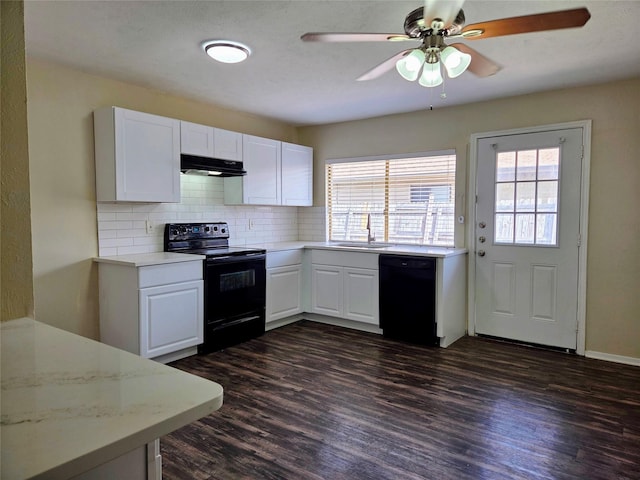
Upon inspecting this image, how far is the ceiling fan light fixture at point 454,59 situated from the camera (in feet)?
6.92

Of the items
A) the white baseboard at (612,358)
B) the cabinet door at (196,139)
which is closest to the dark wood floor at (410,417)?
the white baseboard at (612,358)

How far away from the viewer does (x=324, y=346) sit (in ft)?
13.2

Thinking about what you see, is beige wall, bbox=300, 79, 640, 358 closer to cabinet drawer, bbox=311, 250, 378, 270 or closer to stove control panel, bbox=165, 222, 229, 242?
cabinet drawer, bbox=311, 250, 378, 270

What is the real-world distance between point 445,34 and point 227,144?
2700mm

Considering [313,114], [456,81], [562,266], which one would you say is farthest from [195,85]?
[562,266]

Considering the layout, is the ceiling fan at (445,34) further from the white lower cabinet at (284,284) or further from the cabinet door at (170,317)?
the white lower cabinet at (284,284)

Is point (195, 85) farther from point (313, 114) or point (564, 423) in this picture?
point (564, 423)

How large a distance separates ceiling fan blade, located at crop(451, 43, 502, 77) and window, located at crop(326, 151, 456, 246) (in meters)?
2.09

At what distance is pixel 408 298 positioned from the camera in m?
4.11

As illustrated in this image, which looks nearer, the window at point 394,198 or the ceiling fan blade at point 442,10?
the ceiling fan blade at point 442,10

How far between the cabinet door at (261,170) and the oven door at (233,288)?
748mm

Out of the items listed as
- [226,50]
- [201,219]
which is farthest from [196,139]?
[226,50]

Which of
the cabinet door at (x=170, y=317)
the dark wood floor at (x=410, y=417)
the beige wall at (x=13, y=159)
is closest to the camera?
the beige wall at (x=13, y=159)

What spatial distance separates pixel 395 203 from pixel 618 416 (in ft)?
9.51
